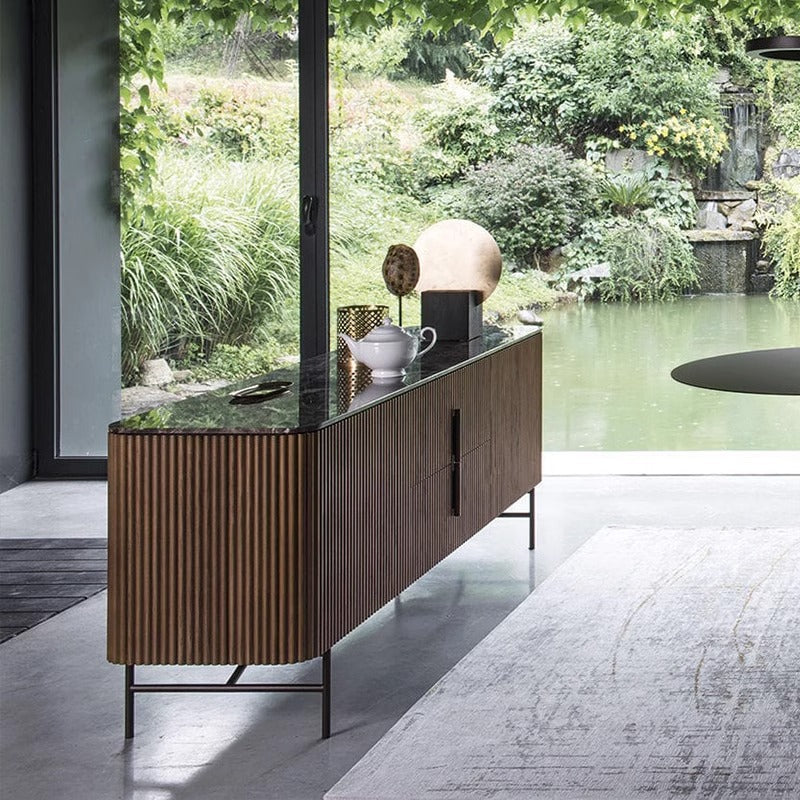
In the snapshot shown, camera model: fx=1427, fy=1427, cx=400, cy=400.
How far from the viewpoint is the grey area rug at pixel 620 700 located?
257cm

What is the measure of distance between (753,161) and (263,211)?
2231 mm

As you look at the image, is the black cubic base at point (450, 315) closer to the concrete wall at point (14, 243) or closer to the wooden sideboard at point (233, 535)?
the wooden sideboard at point (233, 535)

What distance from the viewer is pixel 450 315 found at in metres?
4.54

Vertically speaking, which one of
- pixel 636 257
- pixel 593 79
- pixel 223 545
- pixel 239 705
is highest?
pixel 593 79

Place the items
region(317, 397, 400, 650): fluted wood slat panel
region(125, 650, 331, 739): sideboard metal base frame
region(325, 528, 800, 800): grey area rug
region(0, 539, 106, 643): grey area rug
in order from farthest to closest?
region(0, 539, 106, 643): grey area rug < region(125, 650, 331, 739): sideboard metal base frame < region(317, 397, 400, 650): fluted wood slat panel < region(325, 528, 800, 800): grey area rug

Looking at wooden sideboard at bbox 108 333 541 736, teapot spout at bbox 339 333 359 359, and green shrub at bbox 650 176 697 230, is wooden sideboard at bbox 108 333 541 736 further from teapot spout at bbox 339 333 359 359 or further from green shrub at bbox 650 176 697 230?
green shrub at bbox 650 176 697 230

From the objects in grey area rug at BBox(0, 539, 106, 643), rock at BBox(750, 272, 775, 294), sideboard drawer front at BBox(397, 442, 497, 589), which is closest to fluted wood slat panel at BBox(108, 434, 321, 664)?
sideboard drawer front at BBox(397, 442, 497, 589)

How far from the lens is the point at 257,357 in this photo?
6410 mm

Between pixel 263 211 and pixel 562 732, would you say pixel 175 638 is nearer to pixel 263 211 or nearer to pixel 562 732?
pixel 562 732

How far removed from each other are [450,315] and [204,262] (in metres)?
2.17

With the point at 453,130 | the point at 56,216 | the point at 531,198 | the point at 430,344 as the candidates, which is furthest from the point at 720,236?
the point at 56,216

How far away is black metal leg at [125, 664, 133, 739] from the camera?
3049 millimetres

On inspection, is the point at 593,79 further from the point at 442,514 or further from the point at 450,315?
the point at 442,514

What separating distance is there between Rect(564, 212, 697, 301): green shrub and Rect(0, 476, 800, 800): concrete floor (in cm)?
164
